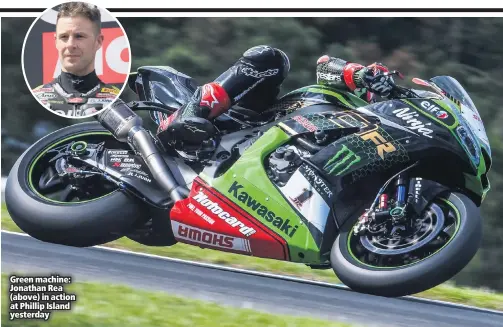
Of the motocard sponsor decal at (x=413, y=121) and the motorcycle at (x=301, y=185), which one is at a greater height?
the motocard sponsor decal at (x=413, y=121)

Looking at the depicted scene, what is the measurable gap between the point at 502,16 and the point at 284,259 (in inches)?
80.9

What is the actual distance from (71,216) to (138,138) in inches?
21.8

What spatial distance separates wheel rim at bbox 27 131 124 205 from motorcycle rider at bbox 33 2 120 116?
227 millimetres

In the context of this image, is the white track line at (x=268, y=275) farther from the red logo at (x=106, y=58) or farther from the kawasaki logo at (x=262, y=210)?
the red logo at (x=106, y=58)

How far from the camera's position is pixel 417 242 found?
421 centimetres

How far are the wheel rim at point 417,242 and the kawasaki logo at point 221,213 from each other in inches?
21.5

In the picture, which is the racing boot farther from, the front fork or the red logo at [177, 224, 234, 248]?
the front fork

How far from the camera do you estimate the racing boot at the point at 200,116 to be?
4.81 metres

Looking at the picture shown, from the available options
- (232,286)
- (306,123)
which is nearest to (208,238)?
(232,286)

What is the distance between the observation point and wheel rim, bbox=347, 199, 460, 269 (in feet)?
13.8

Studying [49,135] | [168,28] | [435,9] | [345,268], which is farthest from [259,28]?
[345,268]

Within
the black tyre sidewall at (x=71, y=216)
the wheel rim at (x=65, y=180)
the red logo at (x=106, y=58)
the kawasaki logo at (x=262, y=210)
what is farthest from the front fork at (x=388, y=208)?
the red logo at (x=106, y=58)

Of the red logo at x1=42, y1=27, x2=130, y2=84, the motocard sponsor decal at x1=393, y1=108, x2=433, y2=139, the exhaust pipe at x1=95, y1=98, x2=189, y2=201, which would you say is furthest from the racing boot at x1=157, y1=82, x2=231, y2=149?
the motocard sponsor decal at x1=393, y1=108, x2=433, y2=139

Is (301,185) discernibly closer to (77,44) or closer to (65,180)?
(65,180)
